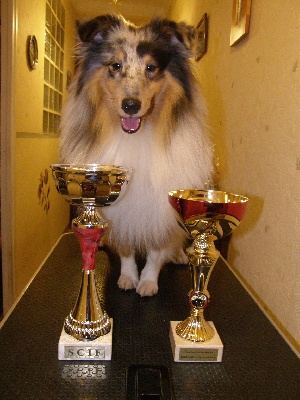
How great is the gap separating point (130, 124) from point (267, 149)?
0.57m

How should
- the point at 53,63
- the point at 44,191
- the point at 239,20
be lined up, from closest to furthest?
the point at 239,20, the point at 44,191, the point at 53,63

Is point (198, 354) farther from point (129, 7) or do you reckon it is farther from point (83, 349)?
point (129, 7)

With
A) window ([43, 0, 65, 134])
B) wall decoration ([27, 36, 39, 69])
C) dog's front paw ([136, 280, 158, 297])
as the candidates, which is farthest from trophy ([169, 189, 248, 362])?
window ([43, 0, 65, 134])

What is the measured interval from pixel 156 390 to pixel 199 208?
0.40m

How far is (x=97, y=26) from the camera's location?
116 centimetres

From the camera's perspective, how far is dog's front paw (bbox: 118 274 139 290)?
4.09 feet

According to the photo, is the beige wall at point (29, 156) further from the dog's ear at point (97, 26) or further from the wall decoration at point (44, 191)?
the dog's ear at point (97, 26)

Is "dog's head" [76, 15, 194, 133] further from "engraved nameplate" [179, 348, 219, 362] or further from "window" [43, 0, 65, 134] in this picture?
"window" [43, 0, 65, 134]

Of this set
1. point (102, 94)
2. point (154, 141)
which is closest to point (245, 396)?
point (154, 141)

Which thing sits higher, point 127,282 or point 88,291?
point 88,291

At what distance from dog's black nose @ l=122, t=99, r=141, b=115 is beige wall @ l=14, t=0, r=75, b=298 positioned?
1209 millimetres

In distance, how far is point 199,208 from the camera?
813mm

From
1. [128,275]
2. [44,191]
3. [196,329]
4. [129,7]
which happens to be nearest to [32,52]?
[44,191]

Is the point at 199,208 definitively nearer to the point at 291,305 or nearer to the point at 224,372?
the point at 224,372
